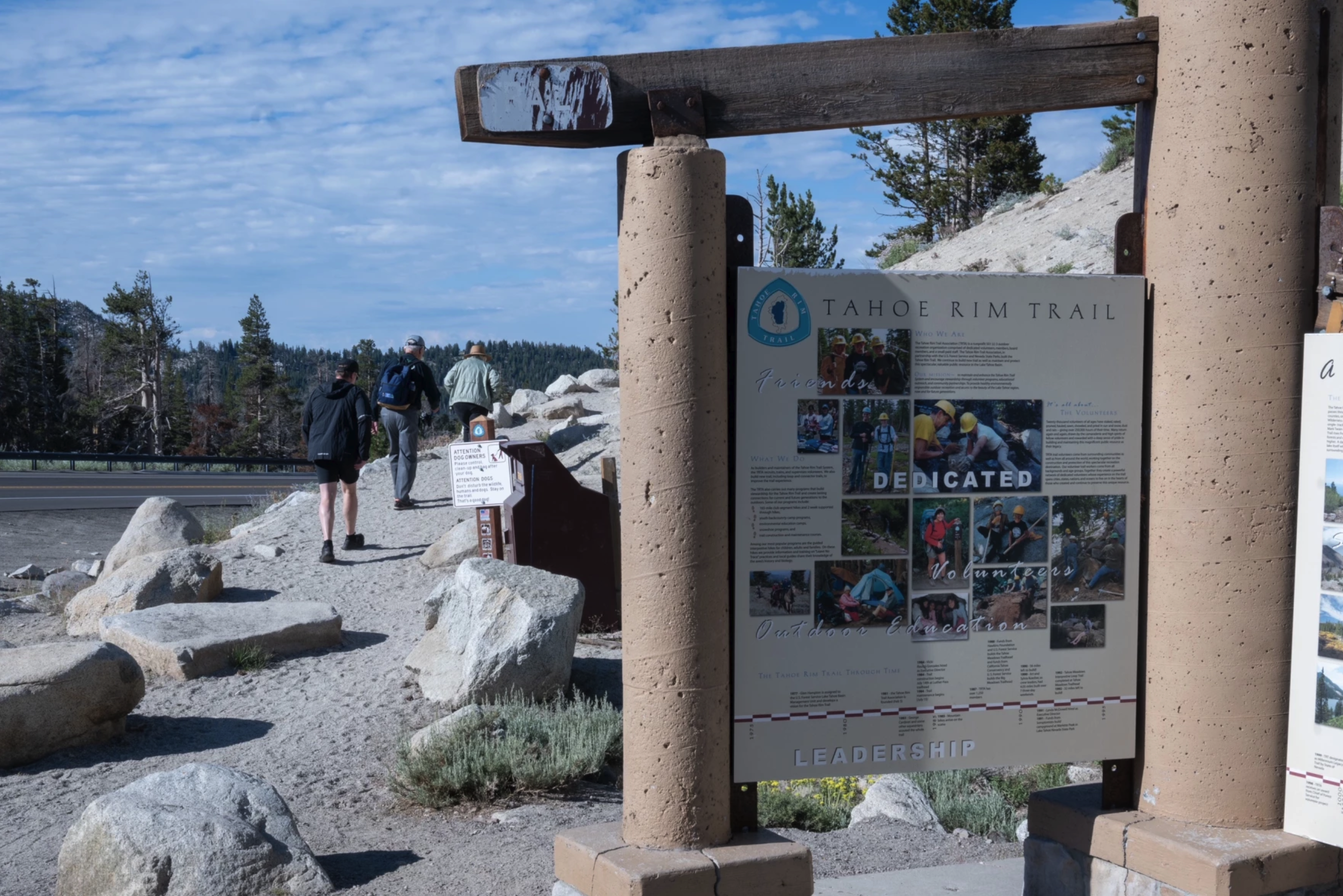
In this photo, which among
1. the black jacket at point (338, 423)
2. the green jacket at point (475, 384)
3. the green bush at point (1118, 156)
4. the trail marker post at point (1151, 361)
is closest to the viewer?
the trail marker post at point (1151, 361)

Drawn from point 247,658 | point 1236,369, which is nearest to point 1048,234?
point 247,658

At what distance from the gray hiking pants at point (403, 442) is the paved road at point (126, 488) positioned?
7957mm

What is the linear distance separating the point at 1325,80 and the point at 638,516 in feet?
8.26

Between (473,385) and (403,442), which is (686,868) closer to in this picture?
(403,442)

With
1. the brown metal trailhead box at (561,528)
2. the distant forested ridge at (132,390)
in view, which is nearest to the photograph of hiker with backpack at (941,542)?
the brown metal trailhead box at (561,528)

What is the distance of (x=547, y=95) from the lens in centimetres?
336

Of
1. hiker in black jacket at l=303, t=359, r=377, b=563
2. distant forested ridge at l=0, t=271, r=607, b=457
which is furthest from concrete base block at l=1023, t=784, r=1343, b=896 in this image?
distant forested ridge at l=0, t=271, r=607, b=457

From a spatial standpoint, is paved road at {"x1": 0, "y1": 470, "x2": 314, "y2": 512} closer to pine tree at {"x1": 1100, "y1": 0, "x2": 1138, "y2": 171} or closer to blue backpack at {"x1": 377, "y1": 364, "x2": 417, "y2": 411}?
blue backpack at {"x1": 377, "y1": 364, "x2": 417, "y2": 411}

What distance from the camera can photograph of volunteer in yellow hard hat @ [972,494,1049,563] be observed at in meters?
3.56

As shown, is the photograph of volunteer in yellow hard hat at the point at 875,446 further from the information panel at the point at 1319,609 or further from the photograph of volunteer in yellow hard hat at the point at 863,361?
the information panel at the point at 1319,609

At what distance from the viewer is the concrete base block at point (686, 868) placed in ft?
10.6

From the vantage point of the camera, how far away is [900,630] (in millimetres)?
3535

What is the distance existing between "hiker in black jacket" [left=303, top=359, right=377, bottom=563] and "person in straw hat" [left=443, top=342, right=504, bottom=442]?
205 centimetres

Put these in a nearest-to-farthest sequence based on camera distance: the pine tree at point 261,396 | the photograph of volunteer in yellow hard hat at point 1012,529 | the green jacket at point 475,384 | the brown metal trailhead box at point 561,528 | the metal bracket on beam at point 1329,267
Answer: the metal bracket on beam at point 1329,267 → the photograph of volunteer in yellow hard hat at point 1012,529 → the brown metal trailhead box at point 561,528 → the green jacket at point 475,384 → the pine tree at point 261,396
